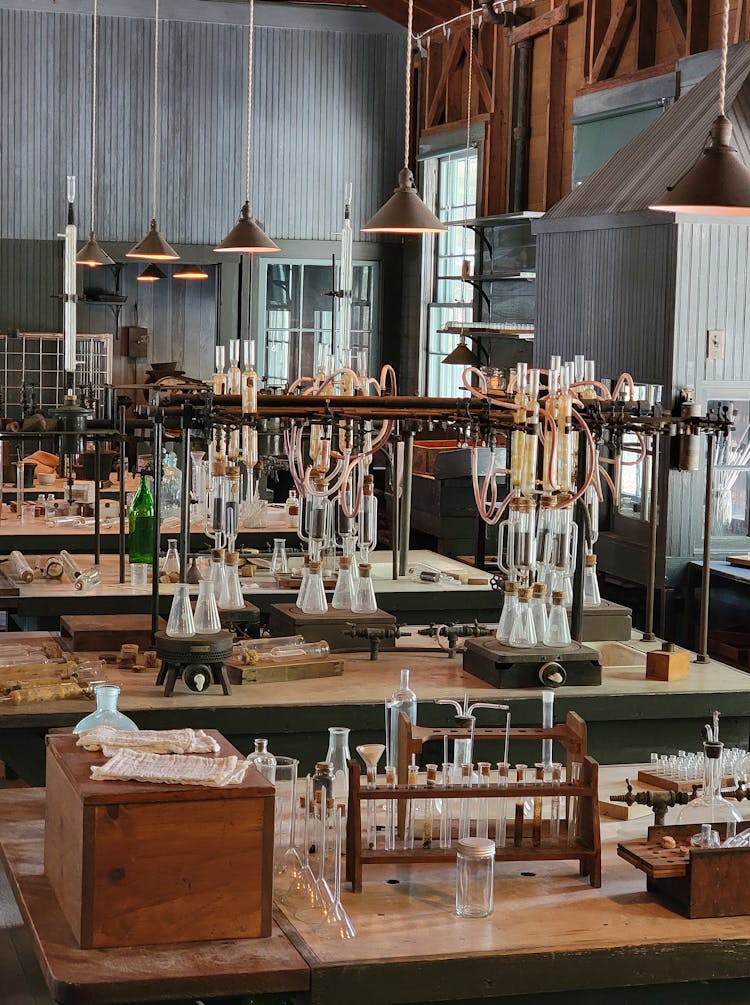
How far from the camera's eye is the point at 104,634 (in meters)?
5.33

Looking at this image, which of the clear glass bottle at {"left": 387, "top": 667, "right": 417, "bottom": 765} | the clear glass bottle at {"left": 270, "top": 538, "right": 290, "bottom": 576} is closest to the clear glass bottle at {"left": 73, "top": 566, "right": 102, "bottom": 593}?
the clear glass bottle at {"left": 270, "top": 538, "right": 290, "bottom": 576}

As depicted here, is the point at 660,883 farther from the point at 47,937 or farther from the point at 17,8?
the point at 17,8

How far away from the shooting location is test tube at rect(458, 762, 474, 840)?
133 inches

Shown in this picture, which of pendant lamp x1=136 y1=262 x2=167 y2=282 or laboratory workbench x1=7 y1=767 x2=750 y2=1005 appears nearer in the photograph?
laboratory workbench x1=7 y1=767 x2=750 y2=1005

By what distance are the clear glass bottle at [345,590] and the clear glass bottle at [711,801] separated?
210 cm

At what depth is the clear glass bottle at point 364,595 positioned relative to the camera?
5.59m

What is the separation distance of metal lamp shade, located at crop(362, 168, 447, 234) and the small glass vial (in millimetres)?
3729

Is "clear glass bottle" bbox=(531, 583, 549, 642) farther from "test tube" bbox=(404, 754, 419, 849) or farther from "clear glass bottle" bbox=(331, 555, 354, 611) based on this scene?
"test tube" bbox=(404, 754, 419, 849)

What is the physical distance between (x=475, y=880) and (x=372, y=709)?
166cm

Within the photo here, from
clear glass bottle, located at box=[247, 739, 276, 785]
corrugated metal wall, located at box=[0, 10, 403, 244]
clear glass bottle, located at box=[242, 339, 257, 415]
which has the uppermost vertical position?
corrugated metal wall, located at box=[0, 10, 403, 244]

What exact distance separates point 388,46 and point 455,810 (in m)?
13.5

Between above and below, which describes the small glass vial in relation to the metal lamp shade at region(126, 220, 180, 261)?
below

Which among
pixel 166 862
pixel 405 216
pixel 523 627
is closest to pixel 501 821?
pixel 166 862

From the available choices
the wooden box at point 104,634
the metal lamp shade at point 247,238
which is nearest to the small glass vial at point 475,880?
the wooden box at point 104,634
